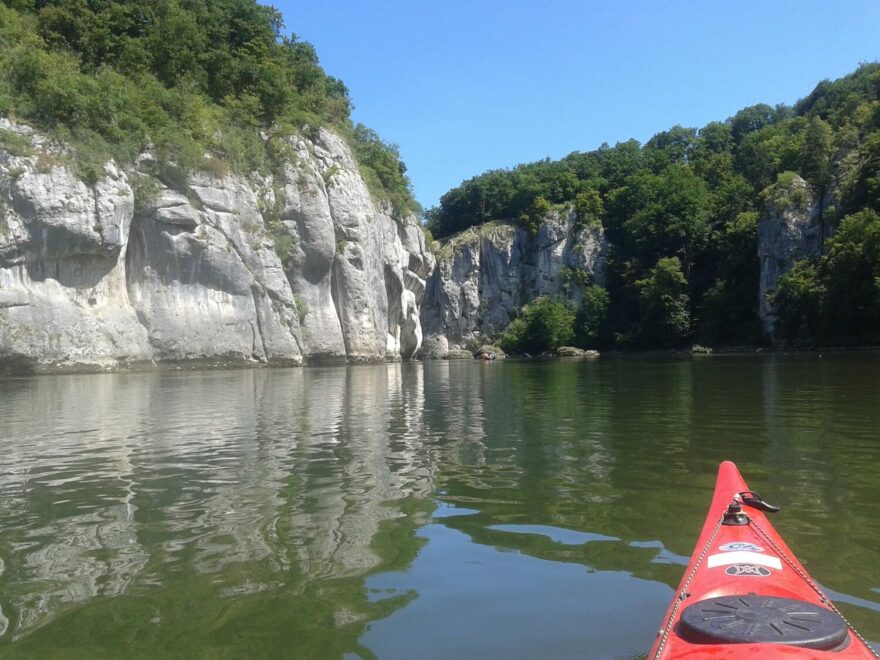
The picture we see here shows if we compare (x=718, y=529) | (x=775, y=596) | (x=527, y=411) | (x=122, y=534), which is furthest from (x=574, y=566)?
(x=527, y=411)

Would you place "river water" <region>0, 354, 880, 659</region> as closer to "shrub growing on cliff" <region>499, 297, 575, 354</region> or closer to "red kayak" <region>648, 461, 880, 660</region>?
"red kayak" <region>648, 461, 880, 660</region>

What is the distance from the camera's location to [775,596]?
11.2 ft

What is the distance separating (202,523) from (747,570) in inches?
178

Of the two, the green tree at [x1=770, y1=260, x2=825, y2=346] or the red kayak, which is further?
the green tree at [x1=770, y1=260, x2=825, y2=346]

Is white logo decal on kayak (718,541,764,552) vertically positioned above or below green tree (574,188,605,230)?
below

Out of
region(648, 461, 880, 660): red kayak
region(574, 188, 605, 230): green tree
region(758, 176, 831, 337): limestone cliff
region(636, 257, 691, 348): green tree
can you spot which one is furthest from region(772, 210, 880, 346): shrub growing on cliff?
region(648, 461, 880, 660): red kayak

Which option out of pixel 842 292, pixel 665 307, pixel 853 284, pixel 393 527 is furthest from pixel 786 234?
pixel 393 527

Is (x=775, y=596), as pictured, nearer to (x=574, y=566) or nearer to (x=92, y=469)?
(x=574, y=566)

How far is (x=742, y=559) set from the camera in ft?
13.0

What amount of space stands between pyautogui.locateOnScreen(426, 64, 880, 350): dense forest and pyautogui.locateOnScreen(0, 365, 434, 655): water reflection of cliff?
47.5m

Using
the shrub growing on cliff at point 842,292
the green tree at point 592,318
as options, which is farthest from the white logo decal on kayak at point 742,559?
the green tree at point 592,318

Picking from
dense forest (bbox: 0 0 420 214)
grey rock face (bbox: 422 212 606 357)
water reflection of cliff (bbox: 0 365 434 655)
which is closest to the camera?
water reflection of cliff (bbox: 0 365 434 655)

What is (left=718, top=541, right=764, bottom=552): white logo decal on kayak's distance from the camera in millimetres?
4129

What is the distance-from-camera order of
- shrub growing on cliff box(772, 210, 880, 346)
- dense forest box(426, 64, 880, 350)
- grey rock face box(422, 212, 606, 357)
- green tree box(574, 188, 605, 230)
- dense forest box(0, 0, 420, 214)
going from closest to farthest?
dense forest box(0, 0, 420, 214), shrub growing on cliff box(772, 210, 880, 346), dense forest box(426, 64, 880, 350), grey rock face box(422, 212, 606, 357), green tree box(574, 188, 605, 230)
